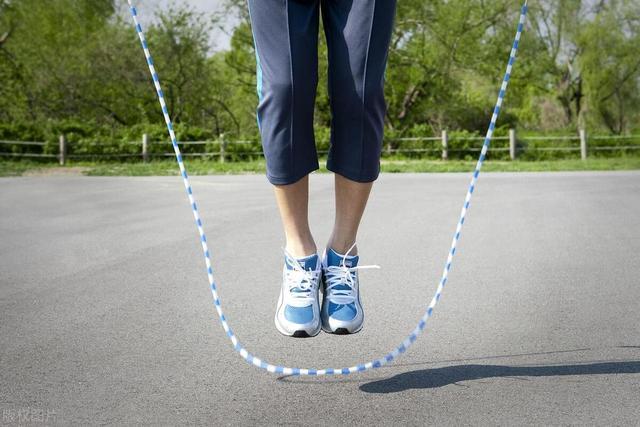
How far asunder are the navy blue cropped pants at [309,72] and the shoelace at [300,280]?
300 mm

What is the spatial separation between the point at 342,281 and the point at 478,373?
0.53 meters

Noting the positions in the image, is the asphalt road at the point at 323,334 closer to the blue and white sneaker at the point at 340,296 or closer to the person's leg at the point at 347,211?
the blue and white sneaker at the point at 340,296

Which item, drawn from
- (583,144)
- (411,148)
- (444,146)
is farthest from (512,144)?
(411,148)

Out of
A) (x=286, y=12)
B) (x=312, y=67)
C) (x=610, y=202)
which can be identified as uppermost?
(x=286, y=12)

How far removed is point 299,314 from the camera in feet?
8.41


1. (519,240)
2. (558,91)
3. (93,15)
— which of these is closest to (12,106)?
(93,15)

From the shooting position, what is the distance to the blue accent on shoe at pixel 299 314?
2.56 meters

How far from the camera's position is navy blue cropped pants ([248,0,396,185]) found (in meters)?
2.44

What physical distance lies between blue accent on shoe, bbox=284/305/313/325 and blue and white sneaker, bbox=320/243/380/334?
8 centimetres

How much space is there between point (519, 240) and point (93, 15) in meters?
37.0

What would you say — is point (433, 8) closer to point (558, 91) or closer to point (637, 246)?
point (558, 91)

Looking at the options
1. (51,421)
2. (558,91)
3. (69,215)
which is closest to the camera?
(51,421)

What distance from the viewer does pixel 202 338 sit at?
10.0 ft

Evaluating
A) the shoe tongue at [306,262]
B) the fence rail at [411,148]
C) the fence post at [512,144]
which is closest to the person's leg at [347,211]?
the shoe tongue at [306,262]
